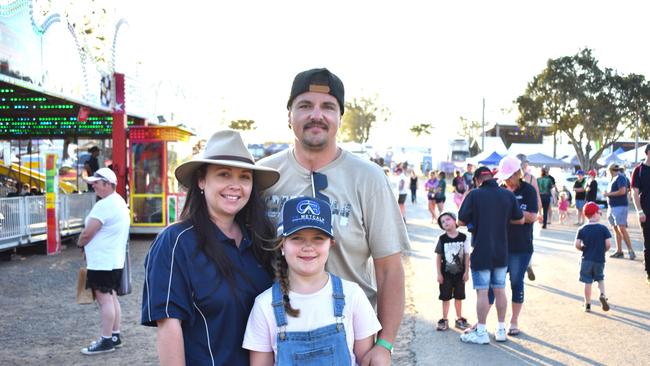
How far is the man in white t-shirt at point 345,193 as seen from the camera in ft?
9.24

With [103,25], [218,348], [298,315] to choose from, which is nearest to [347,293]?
[298,315]

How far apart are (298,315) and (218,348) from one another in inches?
14.0

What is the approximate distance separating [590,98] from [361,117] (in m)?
52.4

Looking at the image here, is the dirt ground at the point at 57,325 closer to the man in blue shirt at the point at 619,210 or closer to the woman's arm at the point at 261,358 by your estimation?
the woman's arm at the point at 261,358

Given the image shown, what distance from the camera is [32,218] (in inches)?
498

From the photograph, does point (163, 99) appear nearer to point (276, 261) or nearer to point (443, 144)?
point (276, 261)

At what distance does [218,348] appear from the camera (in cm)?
249

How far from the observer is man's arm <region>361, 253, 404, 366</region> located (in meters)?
2.82

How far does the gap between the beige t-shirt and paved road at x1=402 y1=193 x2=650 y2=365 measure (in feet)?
9.93

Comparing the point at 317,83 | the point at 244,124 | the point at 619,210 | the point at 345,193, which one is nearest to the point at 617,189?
the point at 619,210

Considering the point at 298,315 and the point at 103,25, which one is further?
the point at 103,25

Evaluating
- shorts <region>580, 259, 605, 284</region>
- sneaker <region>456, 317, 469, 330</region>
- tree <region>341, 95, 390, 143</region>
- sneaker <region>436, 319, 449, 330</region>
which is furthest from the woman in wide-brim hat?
tree <region>341, 95, 390, 143</region>

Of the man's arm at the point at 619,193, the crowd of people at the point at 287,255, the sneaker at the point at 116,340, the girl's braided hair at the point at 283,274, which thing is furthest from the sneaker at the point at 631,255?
the girl's braided hair at the point at 283,274

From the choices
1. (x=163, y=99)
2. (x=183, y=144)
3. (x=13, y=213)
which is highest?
(x=163, y=99)
